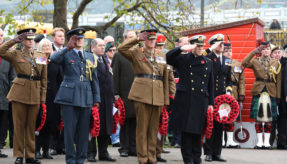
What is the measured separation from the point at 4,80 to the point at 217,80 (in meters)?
4.05

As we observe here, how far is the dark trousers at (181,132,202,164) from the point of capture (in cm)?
1015

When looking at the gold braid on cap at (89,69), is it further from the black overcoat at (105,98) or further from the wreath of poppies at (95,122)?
the black overcoat at (105,98)

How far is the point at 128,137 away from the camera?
38.4 ft

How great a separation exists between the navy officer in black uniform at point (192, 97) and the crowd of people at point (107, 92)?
14mm

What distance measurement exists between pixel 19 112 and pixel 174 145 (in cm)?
532

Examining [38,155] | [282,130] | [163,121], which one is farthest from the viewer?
[282,130]

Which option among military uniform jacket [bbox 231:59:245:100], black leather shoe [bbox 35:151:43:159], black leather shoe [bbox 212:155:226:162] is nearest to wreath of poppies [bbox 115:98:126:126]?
black leather shoe [bbox 35:151:43:159]

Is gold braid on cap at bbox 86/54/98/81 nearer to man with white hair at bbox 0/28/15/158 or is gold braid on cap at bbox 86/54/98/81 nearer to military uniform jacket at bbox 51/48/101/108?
military uniform jacket at bbox 51/48/101/108

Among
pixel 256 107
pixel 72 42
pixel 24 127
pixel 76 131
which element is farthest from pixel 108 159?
pixel 256 107

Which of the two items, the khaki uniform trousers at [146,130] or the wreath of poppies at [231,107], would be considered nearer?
the khaki uniform trousers at [146,130]

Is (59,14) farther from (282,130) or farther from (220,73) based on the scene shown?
(220,73)

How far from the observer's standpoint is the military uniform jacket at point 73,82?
9312 mm

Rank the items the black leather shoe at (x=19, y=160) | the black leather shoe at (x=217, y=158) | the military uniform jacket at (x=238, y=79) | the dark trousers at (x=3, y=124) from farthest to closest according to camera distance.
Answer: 1. the military uniform jacket at (x=238, y=79)
2. the dark trousers at (x=3, y=124)
3. the black leather shoe at (x=217, y=158)
4. the black leather shoe at (x=19, y=160)

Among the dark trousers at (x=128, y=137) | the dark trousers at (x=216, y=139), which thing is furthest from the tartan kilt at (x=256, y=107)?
the dark trousers at (x=128, y=137)
